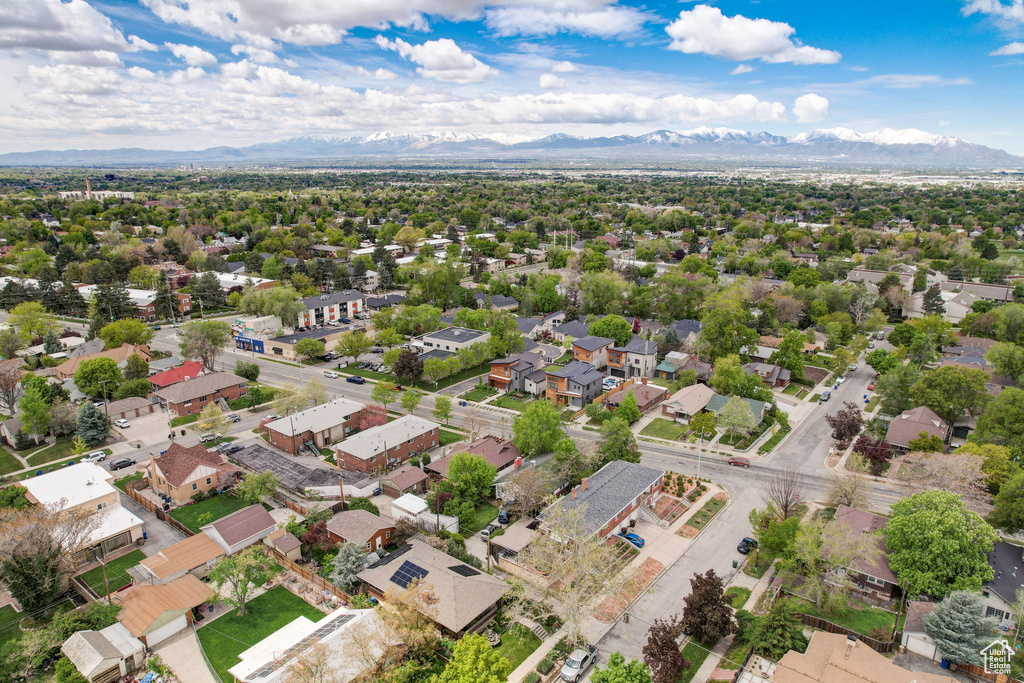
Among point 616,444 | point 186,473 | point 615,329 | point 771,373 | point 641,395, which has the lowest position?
point 186,473

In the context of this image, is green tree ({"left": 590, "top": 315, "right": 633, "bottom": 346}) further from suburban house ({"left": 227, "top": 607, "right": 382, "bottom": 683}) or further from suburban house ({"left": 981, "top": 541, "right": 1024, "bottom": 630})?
suburban house ({"left": 227, "top": 607, "right": 382, "bottom": 683})

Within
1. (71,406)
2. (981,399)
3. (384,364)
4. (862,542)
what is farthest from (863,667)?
(71,406)

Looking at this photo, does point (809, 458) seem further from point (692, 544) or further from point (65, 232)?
point (65, 232)

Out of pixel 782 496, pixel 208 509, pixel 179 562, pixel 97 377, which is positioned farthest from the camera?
pixel 97 377

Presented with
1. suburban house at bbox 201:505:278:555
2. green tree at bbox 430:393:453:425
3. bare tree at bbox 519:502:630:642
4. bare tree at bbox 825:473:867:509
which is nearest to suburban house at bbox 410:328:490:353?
green tree at bbox 430:393:453:425

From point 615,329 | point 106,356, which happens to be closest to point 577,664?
point 615,329

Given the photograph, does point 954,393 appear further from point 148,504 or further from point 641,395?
point 148,504

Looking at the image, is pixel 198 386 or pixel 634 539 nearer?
pixel 634 539

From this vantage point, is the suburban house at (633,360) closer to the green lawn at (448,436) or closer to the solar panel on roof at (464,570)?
the green lawn at (448,436)
